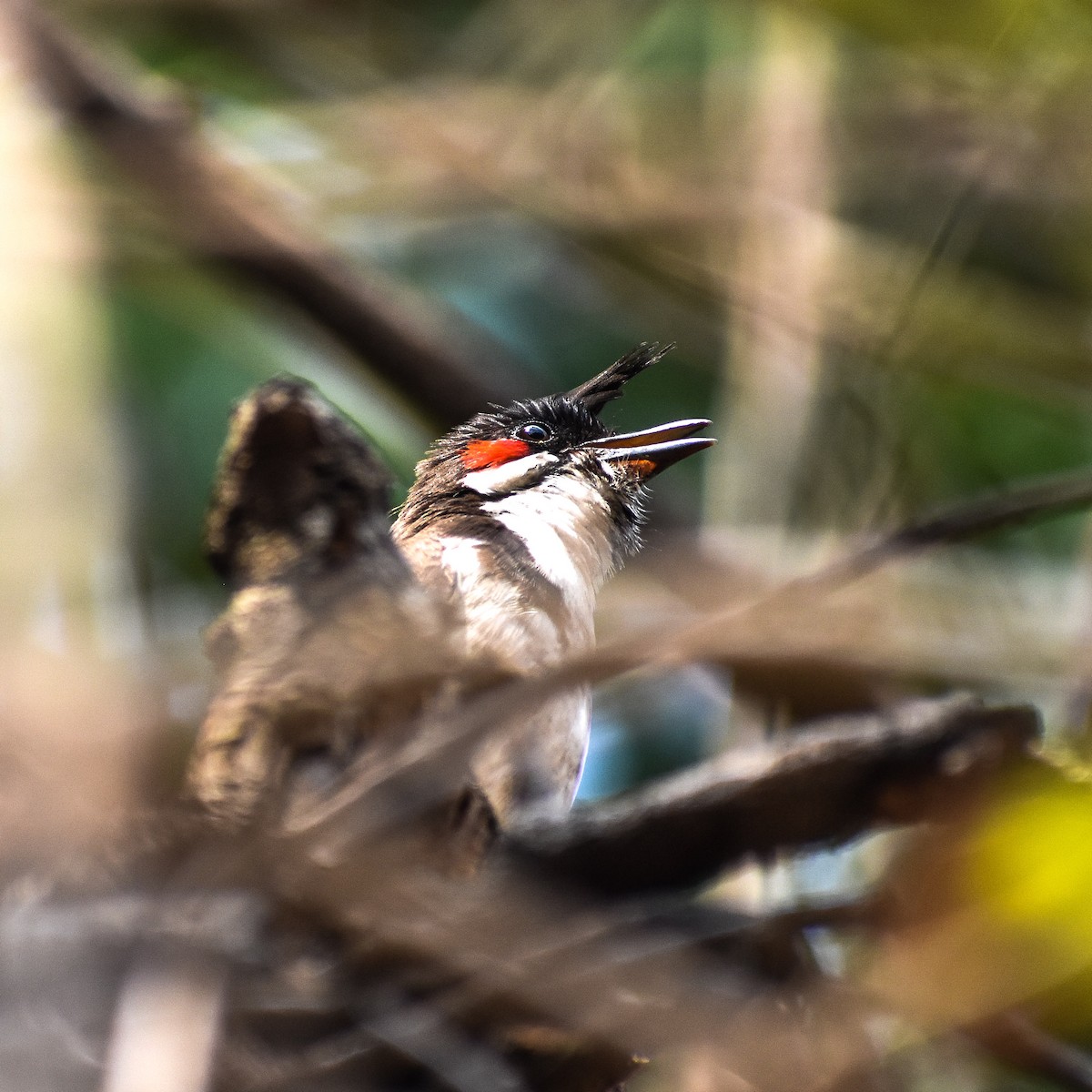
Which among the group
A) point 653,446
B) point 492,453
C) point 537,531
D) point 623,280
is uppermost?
point 623,280

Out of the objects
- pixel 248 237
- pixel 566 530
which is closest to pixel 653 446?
pixel 566 530

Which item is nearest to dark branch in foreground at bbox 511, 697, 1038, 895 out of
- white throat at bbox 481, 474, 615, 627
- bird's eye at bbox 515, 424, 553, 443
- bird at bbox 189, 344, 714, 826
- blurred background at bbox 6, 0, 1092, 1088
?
blurred background at bbox 6, 0, 1092, 1088

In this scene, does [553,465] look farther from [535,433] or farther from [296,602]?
[296,602]

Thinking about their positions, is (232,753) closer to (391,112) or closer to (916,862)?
(916,862)

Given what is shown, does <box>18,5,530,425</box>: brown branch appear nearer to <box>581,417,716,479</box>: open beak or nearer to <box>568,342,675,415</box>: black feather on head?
<box>568,342,675,415</box>: black feather on head

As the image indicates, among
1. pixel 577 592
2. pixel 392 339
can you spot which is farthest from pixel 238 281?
pixel 577 592

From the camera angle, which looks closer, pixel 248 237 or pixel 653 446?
pixel 653 446
